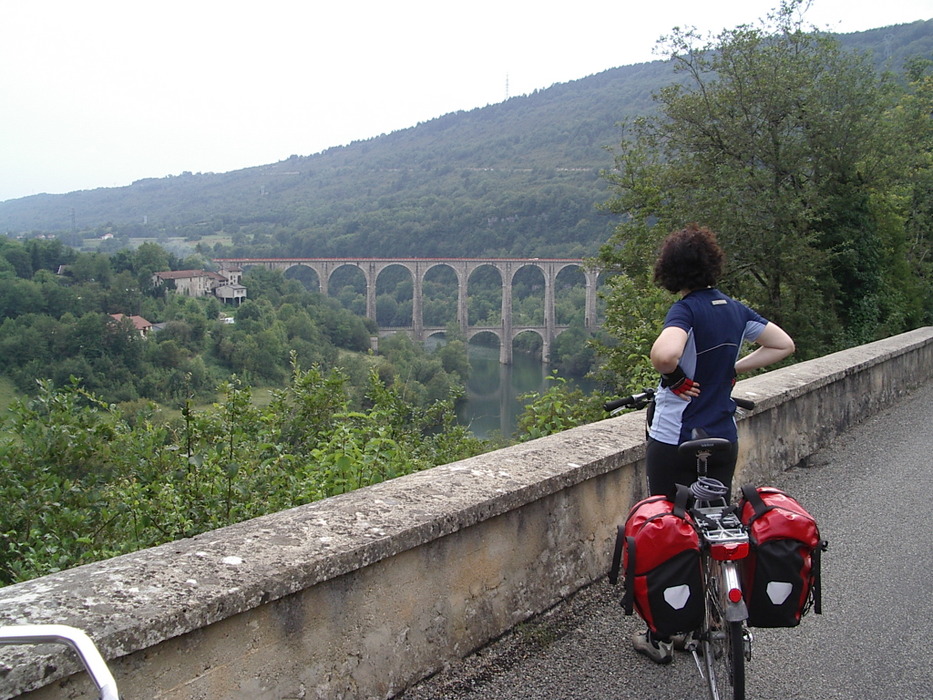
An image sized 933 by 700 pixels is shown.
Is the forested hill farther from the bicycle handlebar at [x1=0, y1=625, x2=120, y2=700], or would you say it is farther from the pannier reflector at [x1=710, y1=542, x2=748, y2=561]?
the bicycle handlebar at [x1=0, y1=625, x2=120, y2=700]

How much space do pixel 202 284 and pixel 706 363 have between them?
70.7m

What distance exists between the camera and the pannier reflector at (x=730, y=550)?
6.37 ft

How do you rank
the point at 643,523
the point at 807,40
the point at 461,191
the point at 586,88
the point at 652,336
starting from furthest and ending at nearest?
the point at 586,88 < the point at 461,191 < the point at 807,40 < the point at 652,336 < the point at 643,523

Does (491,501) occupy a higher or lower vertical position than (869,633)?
higher

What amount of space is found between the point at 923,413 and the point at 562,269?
65.5m

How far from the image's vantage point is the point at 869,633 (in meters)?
2.63

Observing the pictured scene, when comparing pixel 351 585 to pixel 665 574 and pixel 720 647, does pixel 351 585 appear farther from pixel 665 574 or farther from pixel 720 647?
pixel 720 647

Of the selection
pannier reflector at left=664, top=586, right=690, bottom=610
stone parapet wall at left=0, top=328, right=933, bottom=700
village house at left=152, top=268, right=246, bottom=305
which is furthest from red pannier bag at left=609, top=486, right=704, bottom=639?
village house at left=152, top=268, right=246, bottom=305

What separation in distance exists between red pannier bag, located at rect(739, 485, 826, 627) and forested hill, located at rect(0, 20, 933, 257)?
5378 centimetres

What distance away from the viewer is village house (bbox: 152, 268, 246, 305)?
2613 inches

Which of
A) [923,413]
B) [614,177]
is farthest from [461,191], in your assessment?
[923,413]

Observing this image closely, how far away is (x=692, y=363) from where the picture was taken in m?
2.26

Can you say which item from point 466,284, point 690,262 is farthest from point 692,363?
point 466,284

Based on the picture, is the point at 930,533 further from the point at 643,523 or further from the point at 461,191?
the point at 461,191
